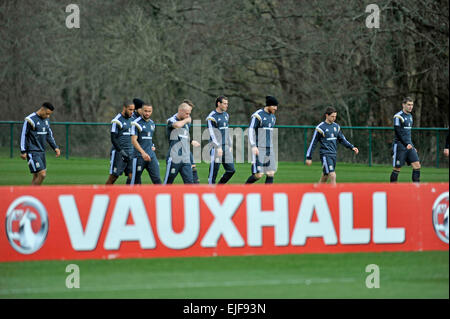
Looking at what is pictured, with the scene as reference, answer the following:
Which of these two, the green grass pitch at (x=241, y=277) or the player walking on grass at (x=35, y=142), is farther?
the player walking on grass at (x=35, y=142)

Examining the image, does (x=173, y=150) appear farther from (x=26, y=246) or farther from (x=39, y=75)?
(x=39, y=75)

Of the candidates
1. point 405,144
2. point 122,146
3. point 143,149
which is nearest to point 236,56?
point 405,144

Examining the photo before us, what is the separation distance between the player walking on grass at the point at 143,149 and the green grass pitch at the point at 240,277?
19.2ft

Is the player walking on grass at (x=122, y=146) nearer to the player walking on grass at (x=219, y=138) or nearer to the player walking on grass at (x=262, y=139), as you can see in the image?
the player walking on grass at (x=219, y=138)

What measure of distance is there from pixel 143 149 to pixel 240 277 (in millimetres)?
7482

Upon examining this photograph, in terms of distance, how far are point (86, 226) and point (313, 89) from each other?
3011 cm

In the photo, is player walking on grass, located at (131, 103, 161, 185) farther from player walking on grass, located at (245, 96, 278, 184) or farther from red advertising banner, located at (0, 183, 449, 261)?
red advertising banner, located at (0, 183, 449, 261)

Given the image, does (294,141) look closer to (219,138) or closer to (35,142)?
(219,138)

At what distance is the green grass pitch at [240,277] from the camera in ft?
A: 31.1

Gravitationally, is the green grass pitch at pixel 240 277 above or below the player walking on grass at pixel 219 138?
below

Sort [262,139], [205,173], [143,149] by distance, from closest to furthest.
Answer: [143,149] < [262,139] < [205,173]

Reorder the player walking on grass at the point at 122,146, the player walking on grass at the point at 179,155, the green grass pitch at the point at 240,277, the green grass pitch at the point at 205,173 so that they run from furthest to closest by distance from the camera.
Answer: the green grass pitch at the point at 205,173
the player walking on grass at the point at 122,146
the player walking on grass at the point at 179,155
the green grass pitch at the point at 240,277

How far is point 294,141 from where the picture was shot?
122ft

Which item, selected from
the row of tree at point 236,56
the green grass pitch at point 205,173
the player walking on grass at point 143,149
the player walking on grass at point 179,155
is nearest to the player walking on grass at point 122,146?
the player walking on grass at point 143,149
